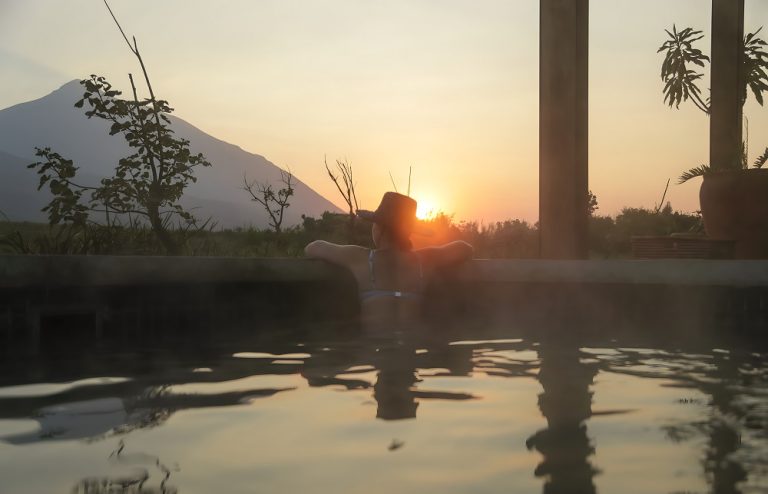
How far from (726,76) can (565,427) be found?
710 centimetres

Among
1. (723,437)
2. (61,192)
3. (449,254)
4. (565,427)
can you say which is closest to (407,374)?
(565,427)

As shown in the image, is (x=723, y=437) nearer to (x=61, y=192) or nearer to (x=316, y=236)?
(x=61, y=192)

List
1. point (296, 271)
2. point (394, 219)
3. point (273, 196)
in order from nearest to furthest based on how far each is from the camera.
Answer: point (394, 219)
point (296, 271)
point (273, 196)

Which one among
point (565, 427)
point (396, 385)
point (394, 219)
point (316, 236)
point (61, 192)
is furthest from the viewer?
point (316, 236)

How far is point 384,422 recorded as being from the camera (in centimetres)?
242

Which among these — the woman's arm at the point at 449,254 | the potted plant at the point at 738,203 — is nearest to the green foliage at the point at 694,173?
the potted plant at the point at 738,203

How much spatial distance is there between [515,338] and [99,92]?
442 centimetres

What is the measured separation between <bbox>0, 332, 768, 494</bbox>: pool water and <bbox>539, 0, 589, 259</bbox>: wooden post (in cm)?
252

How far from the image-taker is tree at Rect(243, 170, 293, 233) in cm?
1002

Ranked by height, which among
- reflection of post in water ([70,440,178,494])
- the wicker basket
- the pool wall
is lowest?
reflection of post in water ([70,440,178,494])

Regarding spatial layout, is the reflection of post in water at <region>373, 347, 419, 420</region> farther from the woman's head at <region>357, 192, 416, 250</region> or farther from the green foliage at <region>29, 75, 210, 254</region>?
the green foliage at <region>29, 75, 210, 254</region>

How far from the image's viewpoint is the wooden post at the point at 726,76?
27.1 feet

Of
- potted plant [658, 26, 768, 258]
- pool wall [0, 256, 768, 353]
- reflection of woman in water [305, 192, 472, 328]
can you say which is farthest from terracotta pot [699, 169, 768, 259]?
reflection of woman in water [305, 192, 472, 328]

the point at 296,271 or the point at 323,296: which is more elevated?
the point at 296,271
